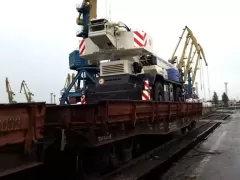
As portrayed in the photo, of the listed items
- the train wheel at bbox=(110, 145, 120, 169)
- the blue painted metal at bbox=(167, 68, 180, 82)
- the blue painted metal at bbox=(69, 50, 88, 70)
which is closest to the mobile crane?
the blue painted metal at bbox=(167, 68, 180, 82)

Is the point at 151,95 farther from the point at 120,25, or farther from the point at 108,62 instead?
the point at 120,25

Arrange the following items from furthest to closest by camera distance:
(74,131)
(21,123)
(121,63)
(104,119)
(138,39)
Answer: (138,39) → (121,63) → (104,119) → (74,131) → (21,123)

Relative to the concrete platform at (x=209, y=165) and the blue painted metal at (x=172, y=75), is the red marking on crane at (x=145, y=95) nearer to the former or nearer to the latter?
the concrete platform at (x=209, y=165)

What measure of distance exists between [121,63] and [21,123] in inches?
270

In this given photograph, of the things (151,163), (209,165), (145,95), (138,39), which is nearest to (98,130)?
(151,163)

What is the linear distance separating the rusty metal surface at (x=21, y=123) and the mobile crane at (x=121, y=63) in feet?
18.6

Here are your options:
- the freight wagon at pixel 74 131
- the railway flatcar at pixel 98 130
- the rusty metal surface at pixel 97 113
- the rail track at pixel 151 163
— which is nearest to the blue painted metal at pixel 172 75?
the rail track at pixel 151 163

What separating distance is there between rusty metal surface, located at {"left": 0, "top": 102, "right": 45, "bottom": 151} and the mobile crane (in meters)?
5.67

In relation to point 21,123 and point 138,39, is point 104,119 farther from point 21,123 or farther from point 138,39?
point 138,39

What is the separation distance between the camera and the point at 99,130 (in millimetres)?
5602

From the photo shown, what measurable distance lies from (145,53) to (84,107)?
6366 millimetres

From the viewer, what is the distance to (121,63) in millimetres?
10742

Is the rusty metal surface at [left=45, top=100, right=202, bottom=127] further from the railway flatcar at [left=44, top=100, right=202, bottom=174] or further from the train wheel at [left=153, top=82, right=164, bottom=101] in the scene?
the train wheel at [left=153, top=82, right=164, bottom=101]

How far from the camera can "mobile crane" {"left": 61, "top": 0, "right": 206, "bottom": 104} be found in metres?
10.2
